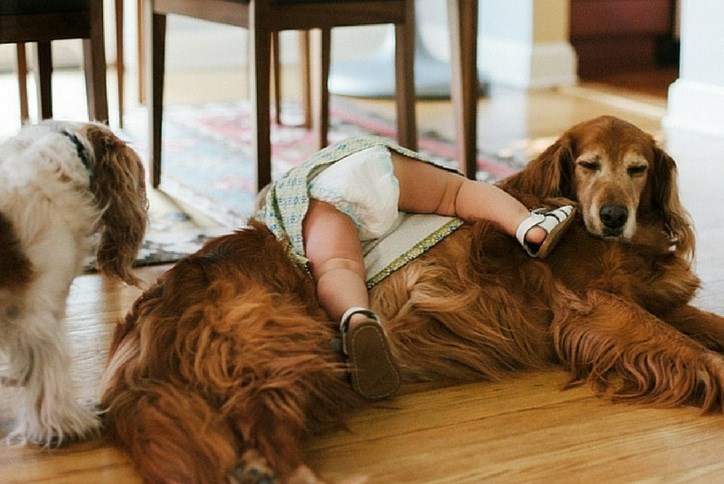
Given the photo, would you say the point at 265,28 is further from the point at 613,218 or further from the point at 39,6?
the point at 613,218

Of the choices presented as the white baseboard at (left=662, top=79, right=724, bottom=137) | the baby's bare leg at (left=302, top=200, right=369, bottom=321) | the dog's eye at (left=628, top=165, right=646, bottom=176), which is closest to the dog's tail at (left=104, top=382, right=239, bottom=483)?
the baby's bare leg at (left=302, top=200, right=369, bottom=321)

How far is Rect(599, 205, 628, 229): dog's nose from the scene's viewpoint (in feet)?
5.90

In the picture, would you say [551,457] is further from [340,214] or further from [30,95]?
[30,95]

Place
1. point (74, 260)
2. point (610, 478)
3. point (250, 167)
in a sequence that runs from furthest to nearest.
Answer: point (250, 167), point (74, 260), point (610, 478)

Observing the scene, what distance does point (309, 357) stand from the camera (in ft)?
4.91

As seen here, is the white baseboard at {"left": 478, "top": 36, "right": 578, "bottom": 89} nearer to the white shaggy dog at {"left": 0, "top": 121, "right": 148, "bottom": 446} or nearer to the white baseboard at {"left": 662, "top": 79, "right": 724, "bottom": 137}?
the white baseboard at {"left": 662, "top": 79, "right": 724, "bottom": 137}

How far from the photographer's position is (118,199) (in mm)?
1578

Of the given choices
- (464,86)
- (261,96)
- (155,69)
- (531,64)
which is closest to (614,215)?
(261,96)

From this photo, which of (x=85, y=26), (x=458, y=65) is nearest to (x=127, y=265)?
(x=85, y=26)

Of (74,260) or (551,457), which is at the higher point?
(74,260)

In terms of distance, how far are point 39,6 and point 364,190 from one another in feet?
3.28

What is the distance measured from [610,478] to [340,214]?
0.63m

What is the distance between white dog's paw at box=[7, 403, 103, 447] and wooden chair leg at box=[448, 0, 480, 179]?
1.62 meters

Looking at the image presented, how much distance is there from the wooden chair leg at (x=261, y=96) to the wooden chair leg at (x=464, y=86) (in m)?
0.63
